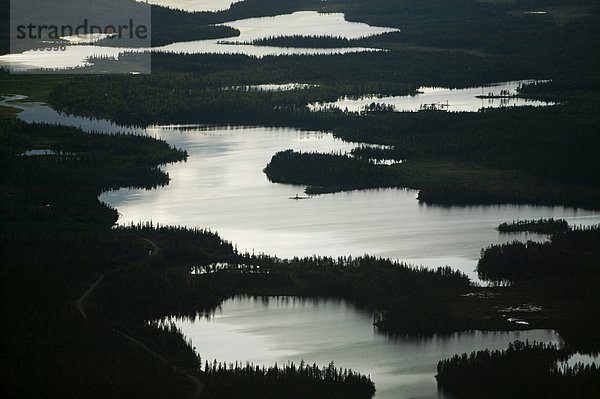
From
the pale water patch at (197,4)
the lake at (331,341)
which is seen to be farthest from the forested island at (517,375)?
the pale water patch at (197,4)

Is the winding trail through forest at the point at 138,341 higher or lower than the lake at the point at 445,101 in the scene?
lower

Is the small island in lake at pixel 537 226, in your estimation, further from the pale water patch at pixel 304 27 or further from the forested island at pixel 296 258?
the pale water patch at pixel 304 27

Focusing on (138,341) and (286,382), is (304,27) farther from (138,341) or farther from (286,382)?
(286,382)

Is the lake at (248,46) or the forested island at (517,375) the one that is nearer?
the forested island at (517,375)

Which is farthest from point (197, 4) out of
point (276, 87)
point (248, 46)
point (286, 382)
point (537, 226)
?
point (286, 382)

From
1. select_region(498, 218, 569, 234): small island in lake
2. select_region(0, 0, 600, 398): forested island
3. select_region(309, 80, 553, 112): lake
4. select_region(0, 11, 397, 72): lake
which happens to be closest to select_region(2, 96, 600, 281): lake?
select_region(498, 218, 569, 234): small island in lake

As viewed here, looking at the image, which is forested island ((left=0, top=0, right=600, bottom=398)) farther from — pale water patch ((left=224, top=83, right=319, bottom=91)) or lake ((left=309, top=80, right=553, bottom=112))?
lake ((left=309, top=80, right=553, bottom=112))

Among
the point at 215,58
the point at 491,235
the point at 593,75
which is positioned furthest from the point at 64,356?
the point at 215,58
